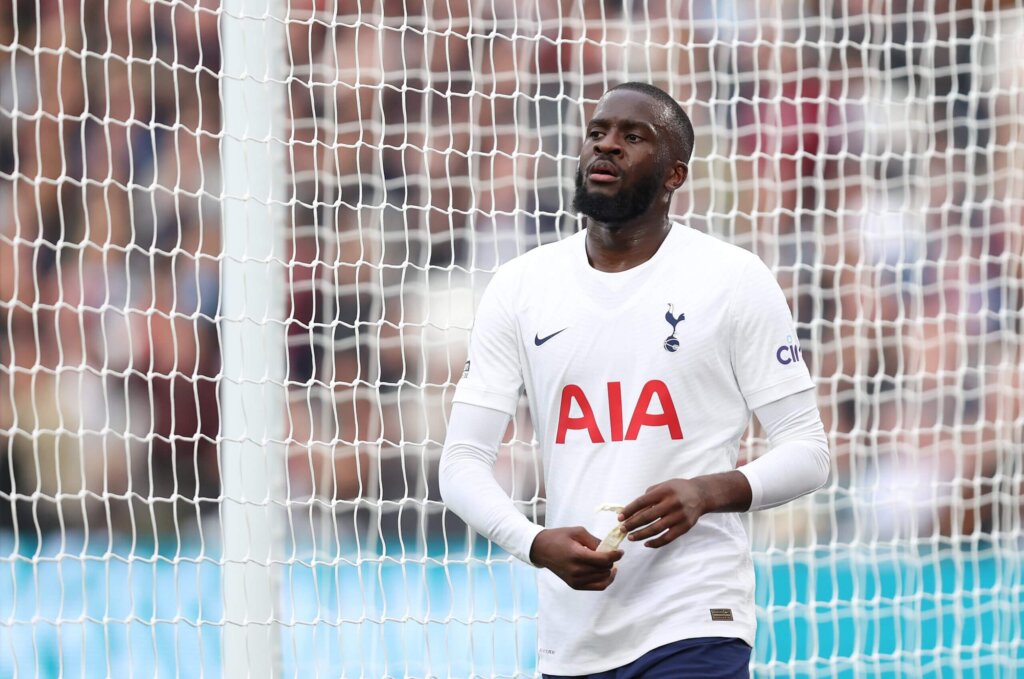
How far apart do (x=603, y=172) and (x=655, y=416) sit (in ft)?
1.37

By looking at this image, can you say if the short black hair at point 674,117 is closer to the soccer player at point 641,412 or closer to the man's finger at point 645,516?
the soccer player at point 641,412

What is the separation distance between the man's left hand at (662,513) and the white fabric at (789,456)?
143 millimetres

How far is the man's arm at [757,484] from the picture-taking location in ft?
6.56

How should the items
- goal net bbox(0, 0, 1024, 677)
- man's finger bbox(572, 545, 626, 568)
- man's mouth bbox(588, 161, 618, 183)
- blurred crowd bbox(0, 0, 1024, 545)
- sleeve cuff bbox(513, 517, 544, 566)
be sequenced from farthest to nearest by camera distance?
1. blurred crowd bbox(0, 0, 1024, 545)
2. goal net bbox(0, 0, 1024, 677)
3. man's mouth bbox(588, 161, 618, 183)
4. sleeve cuff bbox(513, 517, 544, 566)
5. man's finger bbox(572, 545, 626, 568)

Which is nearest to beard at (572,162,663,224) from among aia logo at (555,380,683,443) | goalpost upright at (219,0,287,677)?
aia logo at (555,380,683,443)

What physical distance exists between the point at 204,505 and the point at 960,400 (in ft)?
13.6

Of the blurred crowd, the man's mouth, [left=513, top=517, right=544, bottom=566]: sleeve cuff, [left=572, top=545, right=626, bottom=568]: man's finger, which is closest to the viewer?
[left=572, top=545, right=626, bottom=568]: man's finger

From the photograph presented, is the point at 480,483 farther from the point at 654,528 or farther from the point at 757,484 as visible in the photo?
the point at 757,484

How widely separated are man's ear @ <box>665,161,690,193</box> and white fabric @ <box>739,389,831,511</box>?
0.42 meters

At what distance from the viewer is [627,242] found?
7.58 ft

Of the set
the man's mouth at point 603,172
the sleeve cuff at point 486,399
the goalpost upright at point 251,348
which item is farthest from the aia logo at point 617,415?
the goalpost upright at point 251,348

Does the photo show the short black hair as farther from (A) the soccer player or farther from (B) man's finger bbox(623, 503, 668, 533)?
(B) man's finger bbox(623, 503, 668, 533)

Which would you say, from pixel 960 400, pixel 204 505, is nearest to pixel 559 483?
pixel 960 400

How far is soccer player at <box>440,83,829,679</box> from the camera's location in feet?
6.96
